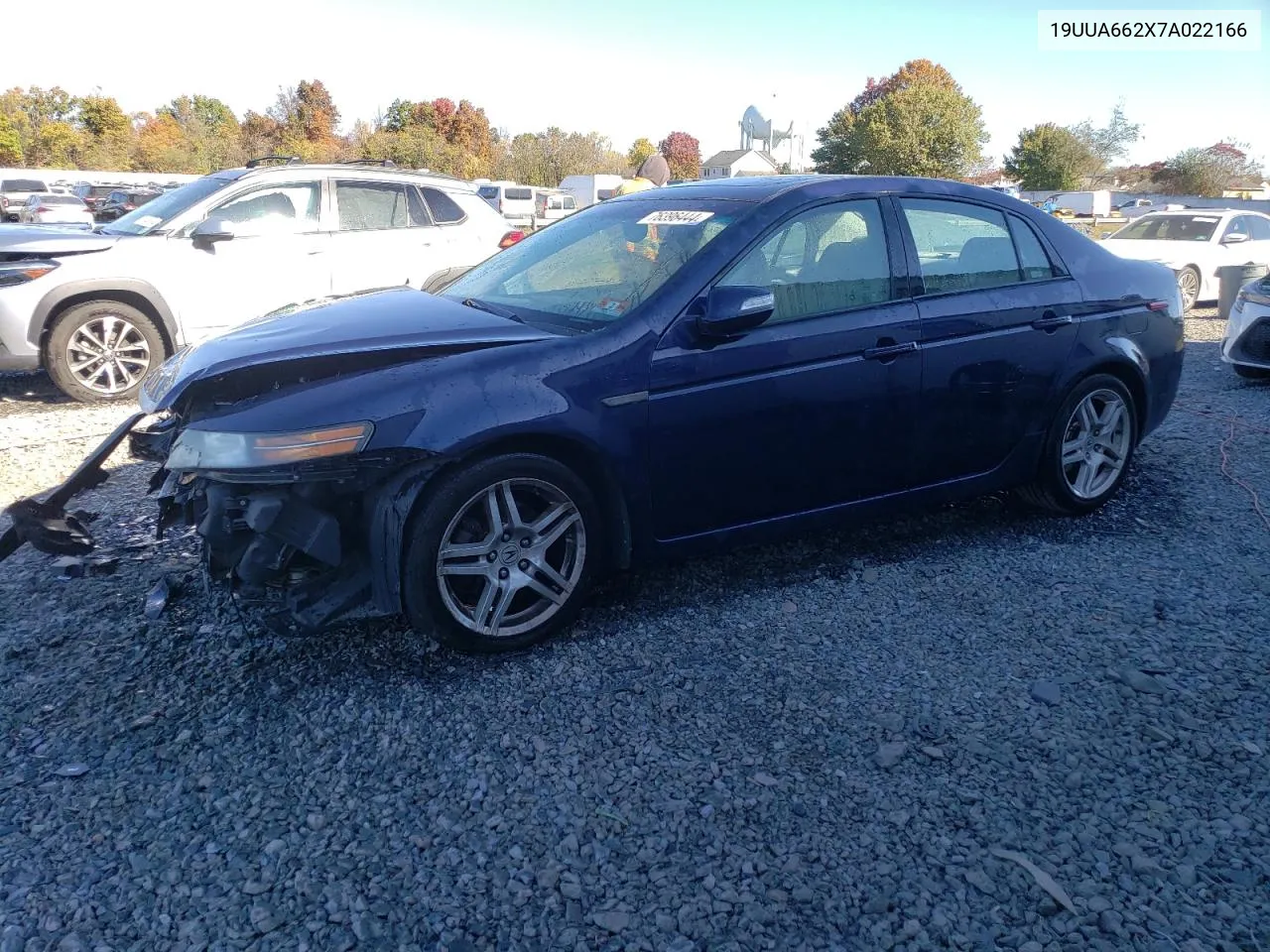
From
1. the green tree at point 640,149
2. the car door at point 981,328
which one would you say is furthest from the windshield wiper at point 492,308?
the green tree at point 640,149

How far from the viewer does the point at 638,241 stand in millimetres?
4062

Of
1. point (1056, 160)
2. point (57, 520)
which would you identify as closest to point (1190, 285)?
point (57, 520)

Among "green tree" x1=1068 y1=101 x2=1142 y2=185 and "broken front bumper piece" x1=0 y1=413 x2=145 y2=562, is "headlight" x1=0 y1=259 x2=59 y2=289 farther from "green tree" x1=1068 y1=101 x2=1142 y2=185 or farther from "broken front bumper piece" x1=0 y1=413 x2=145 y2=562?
"green tree" x1=1068 y1=101 x2=1142 y2=185

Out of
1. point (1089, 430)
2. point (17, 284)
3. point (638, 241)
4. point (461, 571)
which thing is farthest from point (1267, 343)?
point (17, 284)

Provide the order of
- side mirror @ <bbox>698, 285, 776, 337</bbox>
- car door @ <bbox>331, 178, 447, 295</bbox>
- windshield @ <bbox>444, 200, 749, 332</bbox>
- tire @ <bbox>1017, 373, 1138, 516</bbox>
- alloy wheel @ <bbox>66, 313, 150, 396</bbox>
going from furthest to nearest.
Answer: car door @ <bbox>331, 178, 447, 295</bbox>
alloy wheel @ <bbox>66, 313, 150, 396</bbox>
tire @ <bbox>1017, 373, 1138, 516</bbox>
windshield @ <bbox>444, 200, 749, 332</bbox>
side mirror @ <bbox>698, 285, 776, 337</bbox>

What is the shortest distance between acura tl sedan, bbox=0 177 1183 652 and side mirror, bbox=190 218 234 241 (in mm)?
3990

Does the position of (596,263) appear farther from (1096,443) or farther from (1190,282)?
(1190,282)

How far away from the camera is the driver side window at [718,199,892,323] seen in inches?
151

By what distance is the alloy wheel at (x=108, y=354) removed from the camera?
24.5ft

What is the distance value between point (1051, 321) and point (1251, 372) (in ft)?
19.6

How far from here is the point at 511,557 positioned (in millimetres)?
3402

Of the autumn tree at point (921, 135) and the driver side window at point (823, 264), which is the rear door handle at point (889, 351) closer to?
the driver side window at point (823, 264)

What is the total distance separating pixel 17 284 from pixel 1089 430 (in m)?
7.37

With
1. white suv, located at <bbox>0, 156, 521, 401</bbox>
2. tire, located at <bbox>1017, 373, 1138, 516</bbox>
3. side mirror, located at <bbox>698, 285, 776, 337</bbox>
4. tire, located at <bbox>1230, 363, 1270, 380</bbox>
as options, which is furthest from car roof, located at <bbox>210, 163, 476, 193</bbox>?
tire, located at <bbox>1230, 363, 1270, 380</bbox>
